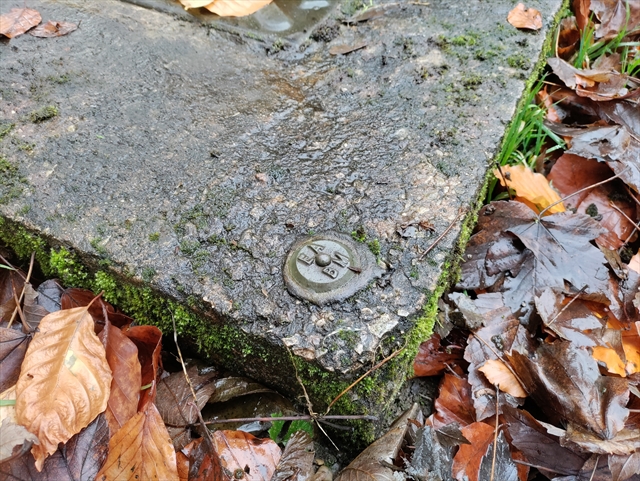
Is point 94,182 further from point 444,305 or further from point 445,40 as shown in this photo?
point 445,40

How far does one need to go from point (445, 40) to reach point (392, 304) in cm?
149

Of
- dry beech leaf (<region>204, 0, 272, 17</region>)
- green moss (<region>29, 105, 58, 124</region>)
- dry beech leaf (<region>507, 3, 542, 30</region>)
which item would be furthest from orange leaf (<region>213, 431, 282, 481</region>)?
dry beech leaf (<region>507, 3, 542, 30</region>)

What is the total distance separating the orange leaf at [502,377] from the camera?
1.67 metres

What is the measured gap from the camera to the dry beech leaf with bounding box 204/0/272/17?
97.3 inches

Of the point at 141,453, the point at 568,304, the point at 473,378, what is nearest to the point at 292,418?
the point at 141,453

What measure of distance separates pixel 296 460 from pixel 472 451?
21.7 inches

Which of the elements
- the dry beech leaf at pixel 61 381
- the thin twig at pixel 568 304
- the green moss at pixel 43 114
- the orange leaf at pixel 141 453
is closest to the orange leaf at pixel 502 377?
the thin twig at pixel 568 304

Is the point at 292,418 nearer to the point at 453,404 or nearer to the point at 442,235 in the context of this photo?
the point at 453,404

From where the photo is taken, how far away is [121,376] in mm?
1504

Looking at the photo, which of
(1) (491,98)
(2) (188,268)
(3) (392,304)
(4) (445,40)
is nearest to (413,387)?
(3) (392,304)

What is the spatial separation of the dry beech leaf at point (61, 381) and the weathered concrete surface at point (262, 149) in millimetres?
231

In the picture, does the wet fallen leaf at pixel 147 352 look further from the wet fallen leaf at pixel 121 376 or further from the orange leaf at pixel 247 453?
the orange leaf at pixel 247 453

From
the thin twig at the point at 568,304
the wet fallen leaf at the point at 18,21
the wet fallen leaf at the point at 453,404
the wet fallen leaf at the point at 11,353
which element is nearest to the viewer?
the wet fallen leaf at the point at 11,353

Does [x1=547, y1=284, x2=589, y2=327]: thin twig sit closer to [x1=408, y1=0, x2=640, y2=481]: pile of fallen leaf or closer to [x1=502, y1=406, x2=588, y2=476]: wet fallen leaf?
[x1=408, y1=0, x2=640, y2=481]: pile of fallen leaf
